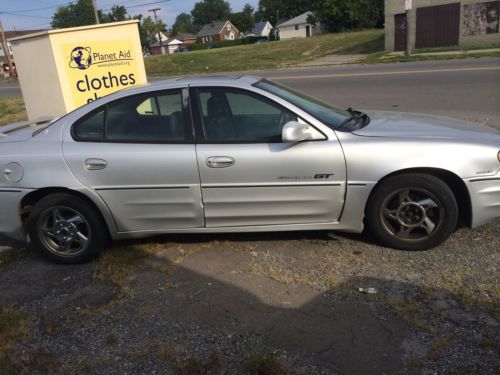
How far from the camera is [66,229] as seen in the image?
13.7ft

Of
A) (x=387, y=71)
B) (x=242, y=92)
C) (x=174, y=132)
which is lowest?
(x=387, y=71)

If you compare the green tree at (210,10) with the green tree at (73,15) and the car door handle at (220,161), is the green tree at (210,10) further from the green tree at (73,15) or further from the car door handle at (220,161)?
the car door handle at (220,161)

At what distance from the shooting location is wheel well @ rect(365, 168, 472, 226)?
3.73 m

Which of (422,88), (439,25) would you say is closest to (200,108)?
(422,88)

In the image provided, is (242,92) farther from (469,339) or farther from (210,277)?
(469,339)

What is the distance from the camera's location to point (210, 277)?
12.5ft

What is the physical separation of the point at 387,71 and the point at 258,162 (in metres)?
14.8

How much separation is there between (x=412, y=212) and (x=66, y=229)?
2940 millimetres

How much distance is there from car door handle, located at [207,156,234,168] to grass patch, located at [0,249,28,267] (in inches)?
83.1

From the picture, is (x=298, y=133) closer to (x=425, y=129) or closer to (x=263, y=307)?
(x=425, y=129)

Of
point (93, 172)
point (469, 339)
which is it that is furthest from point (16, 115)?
point (469, 339)

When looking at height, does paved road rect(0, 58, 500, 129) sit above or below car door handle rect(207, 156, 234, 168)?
below

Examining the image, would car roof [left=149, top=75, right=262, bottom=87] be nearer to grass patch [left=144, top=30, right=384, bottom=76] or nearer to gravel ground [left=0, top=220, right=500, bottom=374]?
gravel ground [left=0, top=220, right=500, bottom=374]

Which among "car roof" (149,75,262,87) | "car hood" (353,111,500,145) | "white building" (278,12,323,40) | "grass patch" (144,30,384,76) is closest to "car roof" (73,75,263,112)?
"car roof" (149,75,262,87)
